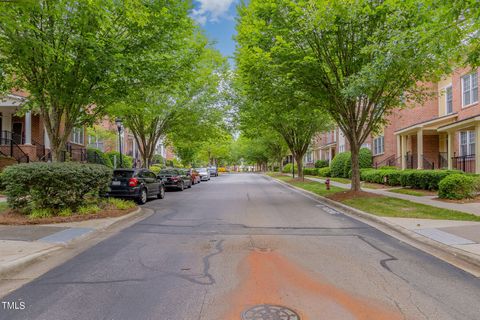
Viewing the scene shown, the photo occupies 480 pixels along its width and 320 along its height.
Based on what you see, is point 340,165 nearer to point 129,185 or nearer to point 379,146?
point 379,146

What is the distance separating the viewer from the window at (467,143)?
21.8 m

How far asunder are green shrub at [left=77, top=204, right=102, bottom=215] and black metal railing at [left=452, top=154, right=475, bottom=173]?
64.0 feet

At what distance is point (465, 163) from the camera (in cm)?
2188

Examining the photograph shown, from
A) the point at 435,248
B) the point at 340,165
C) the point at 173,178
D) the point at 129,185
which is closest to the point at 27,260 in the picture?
the point at 435,248

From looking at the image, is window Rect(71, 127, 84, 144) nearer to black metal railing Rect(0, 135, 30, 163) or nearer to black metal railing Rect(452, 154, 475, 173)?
black metal railing Rect(0, 135, 30, 163)

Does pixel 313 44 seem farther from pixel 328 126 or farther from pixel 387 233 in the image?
pixel 328 126

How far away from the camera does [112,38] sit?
11336 mm

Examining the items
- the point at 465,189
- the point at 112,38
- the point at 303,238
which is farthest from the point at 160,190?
the point at 465,189

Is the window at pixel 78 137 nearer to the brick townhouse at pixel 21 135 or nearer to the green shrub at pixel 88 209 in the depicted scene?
the brick townhouse at pixel 21 135

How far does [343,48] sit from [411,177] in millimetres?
9034

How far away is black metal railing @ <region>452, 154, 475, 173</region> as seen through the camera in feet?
68.9

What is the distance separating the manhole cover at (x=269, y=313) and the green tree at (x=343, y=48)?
8.64 m

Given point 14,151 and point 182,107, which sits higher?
point 182,107

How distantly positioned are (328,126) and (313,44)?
54.3 ft
